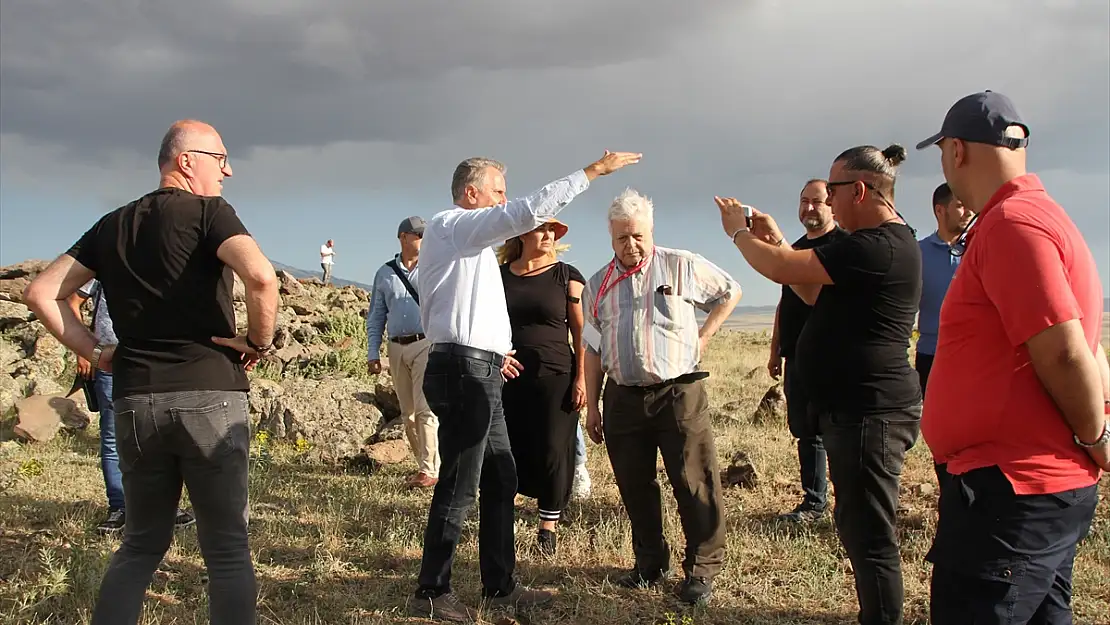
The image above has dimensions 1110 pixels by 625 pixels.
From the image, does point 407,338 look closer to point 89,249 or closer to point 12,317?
point 89,249

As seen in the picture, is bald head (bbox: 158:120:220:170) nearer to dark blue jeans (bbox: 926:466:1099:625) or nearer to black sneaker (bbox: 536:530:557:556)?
dark blue jeans (bbox: 926:466:1099:625)

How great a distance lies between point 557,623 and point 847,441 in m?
1.57

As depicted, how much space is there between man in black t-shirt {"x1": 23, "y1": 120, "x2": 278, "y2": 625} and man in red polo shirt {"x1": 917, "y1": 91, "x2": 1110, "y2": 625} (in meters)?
2.24

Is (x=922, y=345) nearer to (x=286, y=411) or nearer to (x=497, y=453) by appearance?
(x=497, y=453)

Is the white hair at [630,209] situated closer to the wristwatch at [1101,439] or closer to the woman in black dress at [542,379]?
the woman in black dress at [542,379]

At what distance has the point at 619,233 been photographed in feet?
14.2

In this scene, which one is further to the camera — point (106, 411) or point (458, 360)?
point (106, 411)

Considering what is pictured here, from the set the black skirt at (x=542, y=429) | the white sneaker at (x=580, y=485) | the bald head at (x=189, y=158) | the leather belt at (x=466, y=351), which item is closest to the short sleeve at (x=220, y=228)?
the bald head at (x=189, y=158)

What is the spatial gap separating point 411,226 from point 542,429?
7.87ft

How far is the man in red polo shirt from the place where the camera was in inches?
82.4

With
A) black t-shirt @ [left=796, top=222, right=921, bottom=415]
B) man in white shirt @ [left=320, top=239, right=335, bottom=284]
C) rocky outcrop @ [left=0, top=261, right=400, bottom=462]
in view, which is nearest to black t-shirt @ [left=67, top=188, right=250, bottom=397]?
rocky outcrop @ [left=0, top=261, right=400, bottom=462]

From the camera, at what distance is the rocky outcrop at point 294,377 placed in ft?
26.9

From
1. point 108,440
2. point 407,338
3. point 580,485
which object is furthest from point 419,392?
point 108,440

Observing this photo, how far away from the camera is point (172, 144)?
3.07 m
